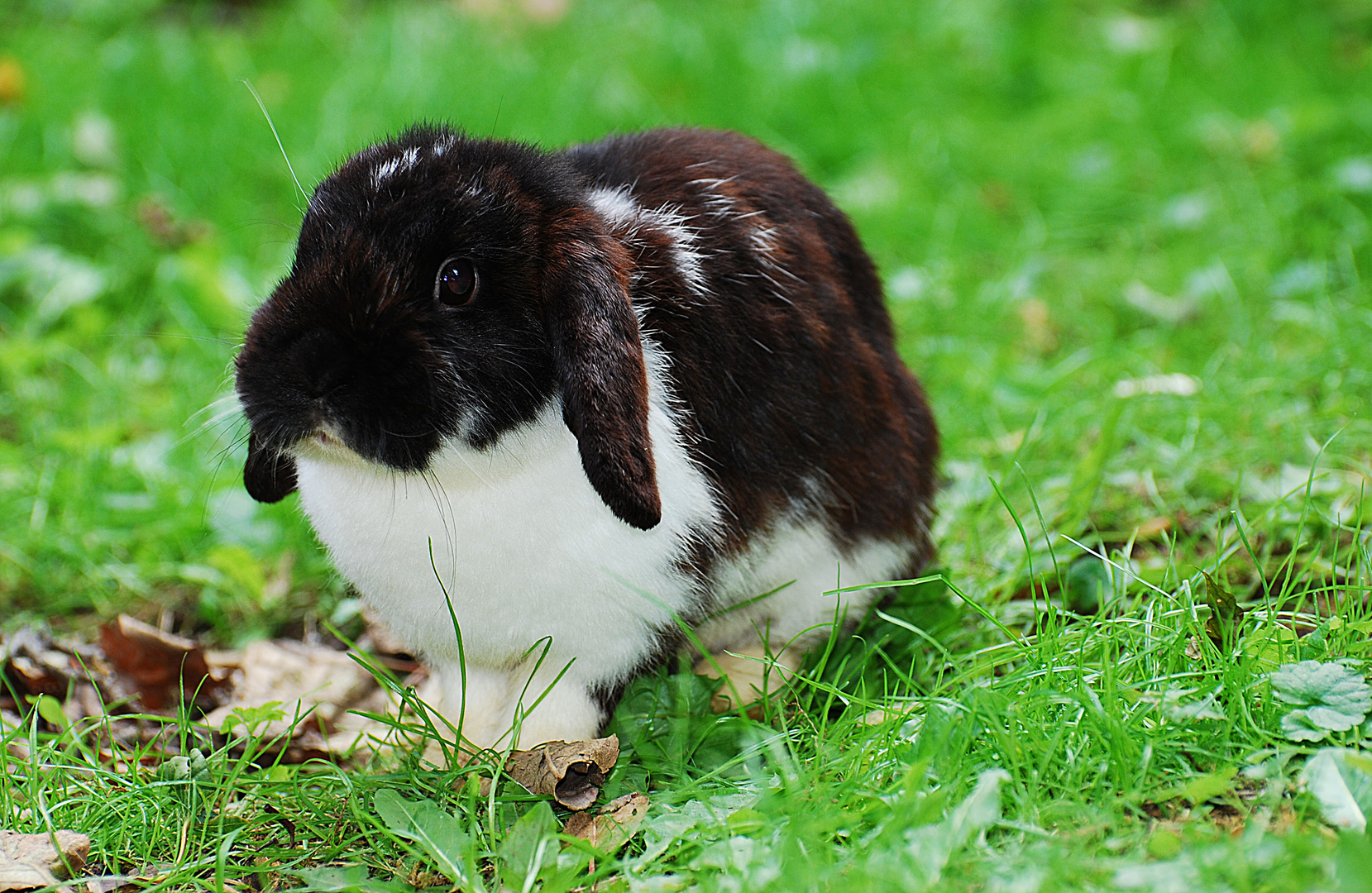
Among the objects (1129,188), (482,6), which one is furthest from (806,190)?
(482,6)

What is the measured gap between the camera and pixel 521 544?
2.13m

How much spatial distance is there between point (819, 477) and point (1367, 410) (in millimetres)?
1485

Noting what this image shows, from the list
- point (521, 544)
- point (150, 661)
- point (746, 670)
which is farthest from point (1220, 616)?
point (150, 661)

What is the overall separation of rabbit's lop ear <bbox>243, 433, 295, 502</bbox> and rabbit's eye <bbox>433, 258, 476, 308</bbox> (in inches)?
18.5

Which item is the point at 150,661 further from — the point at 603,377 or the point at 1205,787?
the point at 1205,787

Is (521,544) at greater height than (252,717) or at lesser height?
greater

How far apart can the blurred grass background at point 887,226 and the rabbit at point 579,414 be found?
390mm

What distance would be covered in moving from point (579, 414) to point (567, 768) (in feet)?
1.97

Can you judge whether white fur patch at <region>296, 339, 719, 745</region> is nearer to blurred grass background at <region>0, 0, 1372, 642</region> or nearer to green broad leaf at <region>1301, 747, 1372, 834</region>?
blurred grass background at <region>0, 0, 1372, 642</region>

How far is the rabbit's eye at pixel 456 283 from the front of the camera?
6.72 ft

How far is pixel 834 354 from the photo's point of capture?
245cm

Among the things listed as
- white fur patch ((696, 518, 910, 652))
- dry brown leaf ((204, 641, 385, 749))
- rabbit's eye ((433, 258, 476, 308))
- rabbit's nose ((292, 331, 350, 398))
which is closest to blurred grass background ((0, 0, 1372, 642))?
dry brown leaf ((204, 641, 385, 749))

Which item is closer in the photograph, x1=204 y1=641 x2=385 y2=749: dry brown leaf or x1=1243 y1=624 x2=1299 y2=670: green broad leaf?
x1=1243 y1=624 x2=1299 y2=670: green broad leaf

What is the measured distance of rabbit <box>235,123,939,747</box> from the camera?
2010 millimetres
